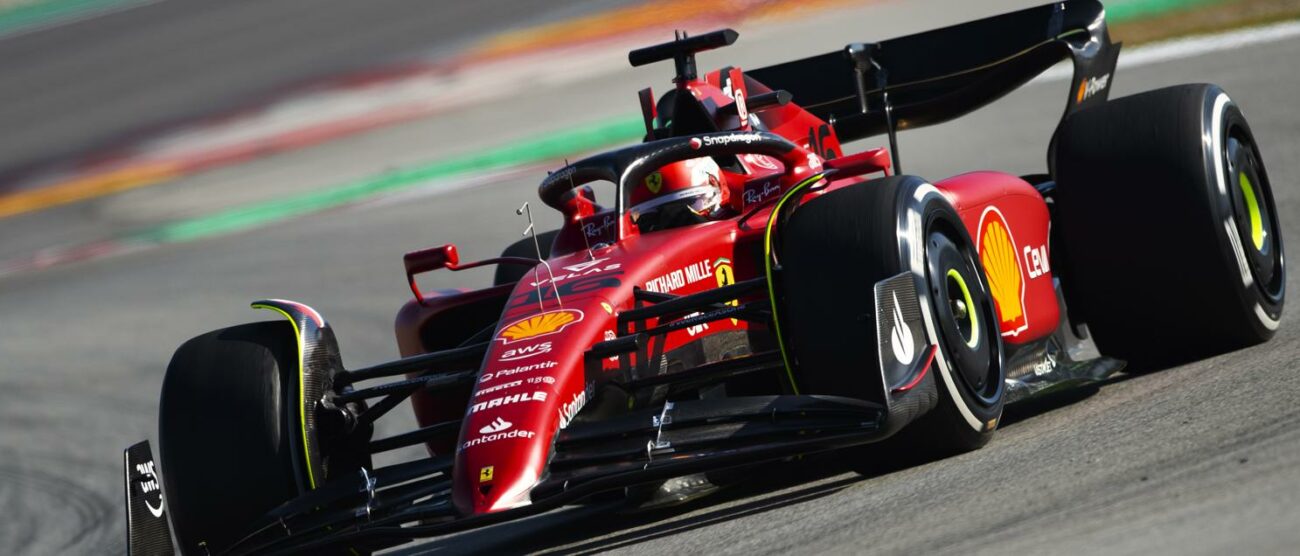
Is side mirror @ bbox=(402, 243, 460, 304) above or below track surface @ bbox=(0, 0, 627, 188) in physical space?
below

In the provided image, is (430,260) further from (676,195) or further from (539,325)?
(539,325)

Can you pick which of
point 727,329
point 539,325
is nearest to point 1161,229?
point 727,329

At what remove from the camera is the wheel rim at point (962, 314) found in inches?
218

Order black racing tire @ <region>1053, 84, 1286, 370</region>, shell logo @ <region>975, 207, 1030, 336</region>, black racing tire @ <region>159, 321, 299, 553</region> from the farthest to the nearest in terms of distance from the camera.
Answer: black racing tire @ <region>1053, 84, 1286, 370</region> < shell logo @ <region>975, 207, 1030, 336</region> < black racing tire @ <region>159, 321, 299, 553</region>

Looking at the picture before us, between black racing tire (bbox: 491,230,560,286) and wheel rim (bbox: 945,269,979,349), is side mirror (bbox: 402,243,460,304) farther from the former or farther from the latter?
wheel rim (bbox: 945,269,979,349)

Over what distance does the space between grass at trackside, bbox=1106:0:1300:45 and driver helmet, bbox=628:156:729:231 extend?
12539 millimetres

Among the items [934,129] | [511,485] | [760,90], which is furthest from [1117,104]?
[934,129]

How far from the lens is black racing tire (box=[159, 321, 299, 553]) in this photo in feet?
18.7

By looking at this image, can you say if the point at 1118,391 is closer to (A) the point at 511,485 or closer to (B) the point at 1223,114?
(B) the point at 1223,114

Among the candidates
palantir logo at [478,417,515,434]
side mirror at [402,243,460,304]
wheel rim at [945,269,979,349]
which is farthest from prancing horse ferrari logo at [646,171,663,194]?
palantir logo at [478,417,515,434]

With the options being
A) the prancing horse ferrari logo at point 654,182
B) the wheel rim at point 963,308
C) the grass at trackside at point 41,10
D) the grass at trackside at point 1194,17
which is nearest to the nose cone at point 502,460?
the wheel rim at point 963,308

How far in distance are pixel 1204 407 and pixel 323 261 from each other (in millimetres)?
10483

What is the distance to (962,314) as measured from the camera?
5.83m

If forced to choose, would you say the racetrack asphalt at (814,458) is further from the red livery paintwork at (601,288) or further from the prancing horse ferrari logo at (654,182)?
the prancing horse ferrari logo at (654,182)
